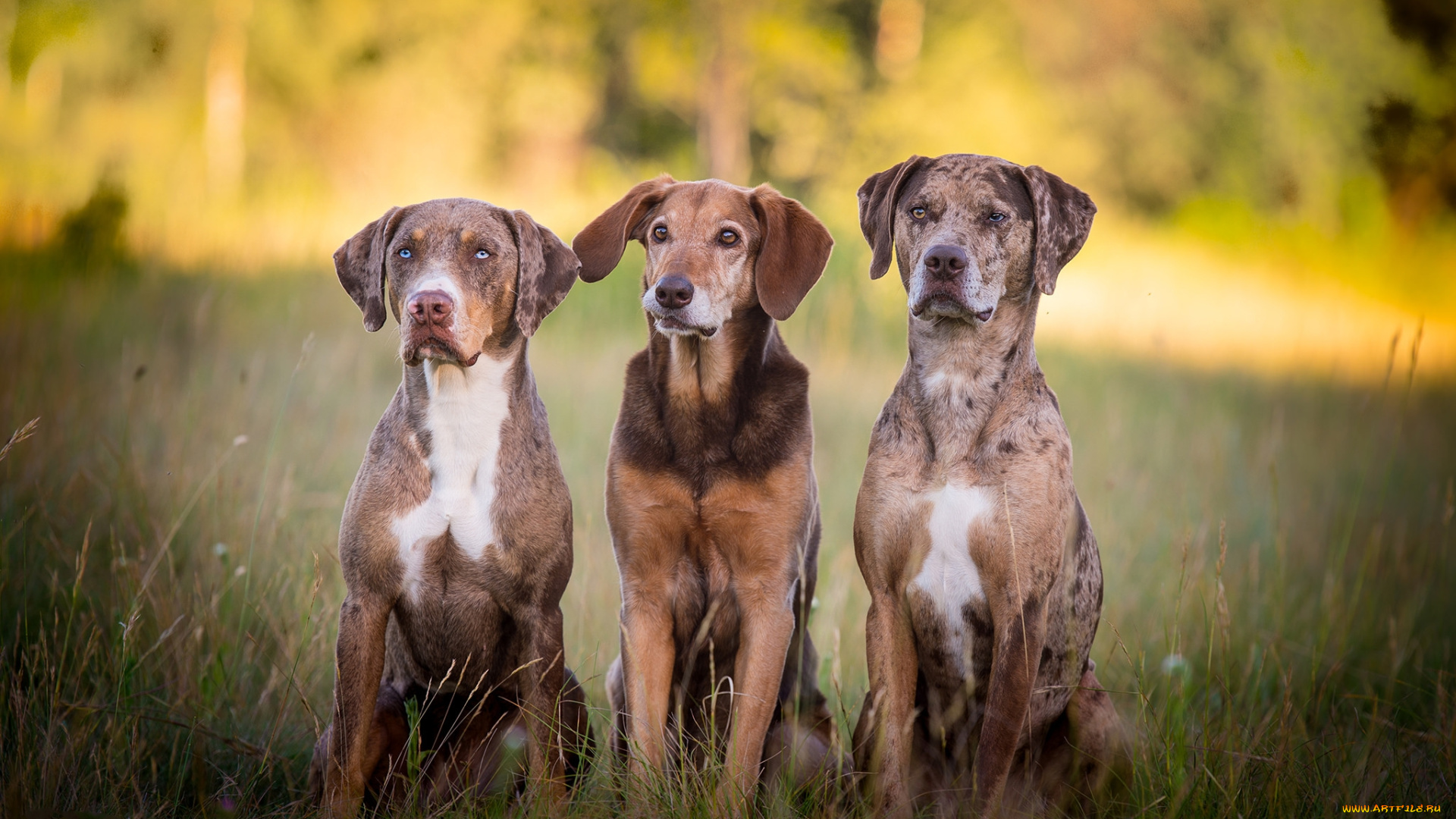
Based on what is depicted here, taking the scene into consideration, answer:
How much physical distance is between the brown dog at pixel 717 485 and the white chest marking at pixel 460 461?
53cm

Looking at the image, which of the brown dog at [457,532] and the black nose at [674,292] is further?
the black nose at [674,292]

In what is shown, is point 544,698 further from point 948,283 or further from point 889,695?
point 948,283

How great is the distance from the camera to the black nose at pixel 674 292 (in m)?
3.79

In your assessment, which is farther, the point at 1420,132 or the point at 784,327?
the point at 1420,132

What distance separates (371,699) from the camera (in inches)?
138

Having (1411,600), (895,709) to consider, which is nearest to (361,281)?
(895,709)

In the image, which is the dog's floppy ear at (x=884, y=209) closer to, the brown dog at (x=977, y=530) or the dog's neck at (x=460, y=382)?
the brown dog at (x=977, y=530)

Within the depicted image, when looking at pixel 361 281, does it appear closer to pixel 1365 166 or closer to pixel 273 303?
pixel 273 303

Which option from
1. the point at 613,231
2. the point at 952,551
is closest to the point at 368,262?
the point at 613,231

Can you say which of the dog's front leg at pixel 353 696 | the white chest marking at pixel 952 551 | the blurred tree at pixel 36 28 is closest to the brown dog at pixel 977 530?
the white chest marking at pixel 952 551

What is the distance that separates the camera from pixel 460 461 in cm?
361

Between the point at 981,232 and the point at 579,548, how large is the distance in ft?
12.0

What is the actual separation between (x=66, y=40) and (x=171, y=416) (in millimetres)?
16027

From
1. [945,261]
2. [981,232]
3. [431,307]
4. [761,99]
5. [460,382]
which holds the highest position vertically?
[761,99]
